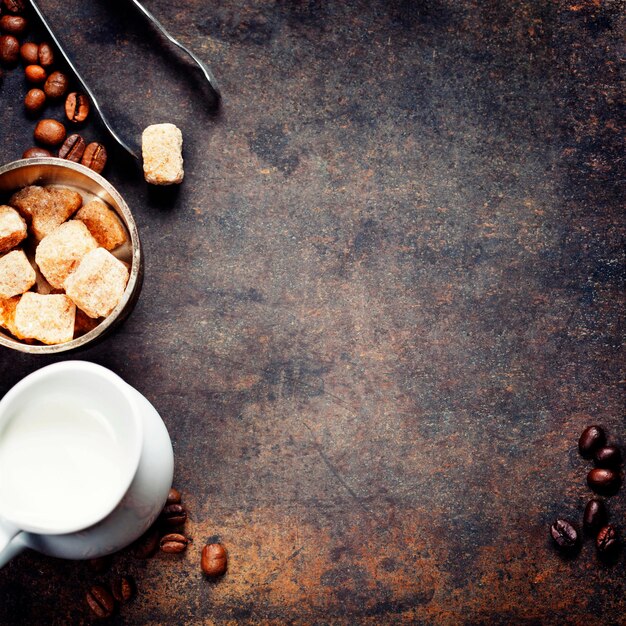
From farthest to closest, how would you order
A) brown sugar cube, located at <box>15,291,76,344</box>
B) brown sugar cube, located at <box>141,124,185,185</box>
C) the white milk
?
brown sugar cube, located at <box>141,124,185,185</box> < brown sugar cube, located at <box>15,291,76,344</box> < the white milk

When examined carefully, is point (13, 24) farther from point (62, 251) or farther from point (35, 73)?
point (62, 251)

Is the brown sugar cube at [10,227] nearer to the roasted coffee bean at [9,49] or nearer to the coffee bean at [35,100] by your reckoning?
the coffee bean at [35,100]

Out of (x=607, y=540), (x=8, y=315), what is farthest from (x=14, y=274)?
(x=607, y=540)

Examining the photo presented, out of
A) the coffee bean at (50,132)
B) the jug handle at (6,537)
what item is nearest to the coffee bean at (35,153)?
the coffee bean at (50,132)

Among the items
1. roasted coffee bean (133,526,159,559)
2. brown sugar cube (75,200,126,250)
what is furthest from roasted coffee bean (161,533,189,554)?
brown sugar cube (75,200,126,250)

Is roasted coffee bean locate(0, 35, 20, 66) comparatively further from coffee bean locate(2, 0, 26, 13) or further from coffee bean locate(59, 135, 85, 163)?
coffee bean locate(59, 135, 85, 163)

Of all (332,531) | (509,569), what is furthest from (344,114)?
(509,569)
